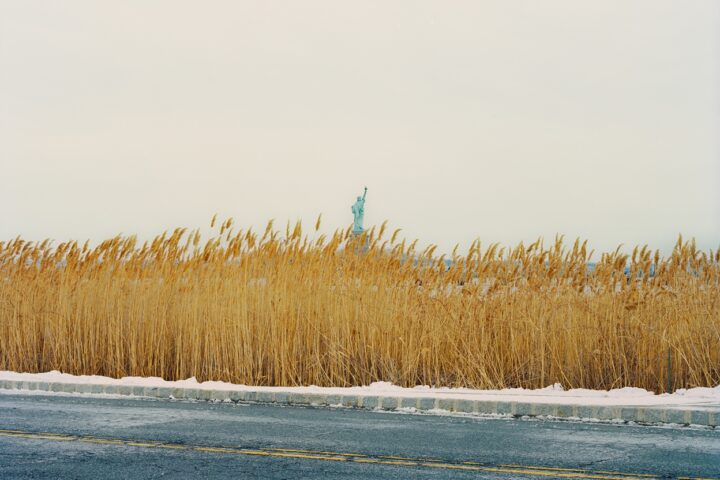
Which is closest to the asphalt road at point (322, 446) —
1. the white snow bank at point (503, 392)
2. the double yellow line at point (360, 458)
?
the double yellow line at point (360, 458)

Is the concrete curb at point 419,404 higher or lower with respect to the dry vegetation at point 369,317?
lower

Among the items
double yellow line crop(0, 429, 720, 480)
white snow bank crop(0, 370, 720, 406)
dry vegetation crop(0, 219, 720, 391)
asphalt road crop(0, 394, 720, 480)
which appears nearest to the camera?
double yellow line crop(0, 429, 720, 480)

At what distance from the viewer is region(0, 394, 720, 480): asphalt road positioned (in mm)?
7641

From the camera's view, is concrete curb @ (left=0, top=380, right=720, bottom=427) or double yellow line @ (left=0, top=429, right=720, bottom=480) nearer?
double yellow line @ (left=0, top=429, right=720, bottom=480)

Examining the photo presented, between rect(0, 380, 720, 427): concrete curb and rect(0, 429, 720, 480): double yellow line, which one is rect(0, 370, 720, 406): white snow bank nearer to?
rect(0, 380, 720, 427): concrete curb

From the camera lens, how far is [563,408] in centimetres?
1129

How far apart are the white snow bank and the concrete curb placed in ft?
0.44

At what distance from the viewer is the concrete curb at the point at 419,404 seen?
35.6ft

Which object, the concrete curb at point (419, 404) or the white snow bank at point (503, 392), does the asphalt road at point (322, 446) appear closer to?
the concrete curb at point (419, 404)

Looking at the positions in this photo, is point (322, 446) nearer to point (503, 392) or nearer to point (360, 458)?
point (360, 458)

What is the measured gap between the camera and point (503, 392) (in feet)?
43.1

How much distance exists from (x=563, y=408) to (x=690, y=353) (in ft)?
10.2

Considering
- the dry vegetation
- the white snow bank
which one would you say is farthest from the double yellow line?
the dry vegetation

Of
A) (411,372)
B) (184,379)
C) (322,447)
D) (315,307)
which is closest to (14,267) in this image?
(184,379)
